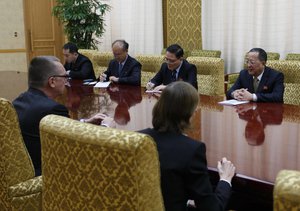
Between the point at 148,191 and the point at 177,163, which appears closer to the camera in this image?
the point at 148,191

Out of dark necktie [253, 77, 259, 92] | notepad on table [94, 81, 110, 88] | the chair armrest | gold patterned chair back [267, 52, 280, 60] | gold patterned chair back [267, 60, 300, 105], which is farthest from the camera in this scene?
gold patterned chair back [267, 52, 280, 60]

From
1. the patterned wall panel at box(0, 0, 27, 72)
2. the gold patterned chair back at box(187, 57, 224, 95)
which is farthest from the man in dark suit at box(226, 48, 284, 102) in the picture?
the patterned wall panel at box(0, 0, 27, 72)

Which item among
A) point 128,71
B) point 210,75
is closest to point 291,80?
point 210,75

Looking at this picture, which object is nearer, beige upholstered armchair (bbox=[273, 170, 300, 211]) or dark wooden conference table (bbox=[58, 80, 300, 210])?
beige upholstered armchair (bbox=[273, 170, 300, 211])

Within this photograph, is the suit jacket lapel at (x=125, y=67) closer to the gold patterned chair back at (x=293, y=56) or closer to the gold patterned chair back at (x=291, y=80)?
the gold patterned chair back at (x=291, y=80)

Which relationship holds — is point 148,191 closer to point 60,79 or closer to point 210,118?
point 60,79

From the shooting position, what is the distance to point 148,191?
1427 millimetres

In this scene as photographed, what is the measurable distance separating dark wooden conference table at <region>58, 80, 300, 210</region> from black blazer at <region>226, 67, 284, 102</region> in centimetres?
13

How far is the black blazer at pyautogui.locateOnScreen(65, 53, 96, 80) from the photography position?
19.0ft

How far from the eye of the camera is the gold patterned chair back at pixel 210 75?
4.65 meters

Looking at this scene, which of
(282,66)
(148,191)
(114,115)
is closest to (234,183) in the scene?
(148,191)

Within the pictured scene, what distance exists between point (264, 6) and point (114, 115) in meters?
4.08

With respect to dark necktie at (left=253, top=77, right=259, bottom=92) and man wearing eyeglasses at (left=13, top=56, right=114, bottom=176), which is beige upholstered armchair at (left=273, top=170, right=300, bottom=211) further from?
dark necktie at (left=253, top=77, right=259, bottom=92)

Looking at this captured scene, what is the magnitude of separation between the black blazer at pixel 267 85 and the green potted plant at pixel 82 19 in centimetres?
436
